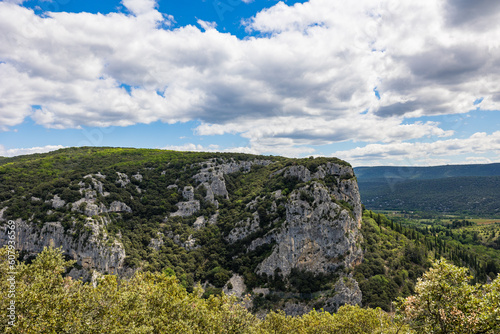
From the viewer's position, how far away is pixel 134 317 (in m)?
25.5

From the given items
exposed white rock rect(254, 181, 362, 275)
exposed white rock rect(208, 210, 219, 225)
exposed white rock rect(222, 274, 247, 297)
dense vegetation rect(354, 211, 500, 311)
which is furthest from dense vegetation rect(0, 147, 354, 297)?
dense vegetation rect(354, 211, 500, 311)

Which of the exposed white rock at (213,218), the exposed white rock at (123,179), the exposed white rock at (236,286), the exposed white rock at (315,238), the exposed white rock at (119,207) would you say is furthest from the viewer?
the exposed white rock at (213,218)

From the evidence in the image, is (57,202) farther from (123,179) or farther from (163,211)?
(163,211)

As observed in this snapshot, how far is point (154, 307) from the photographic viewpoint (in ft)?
95.6

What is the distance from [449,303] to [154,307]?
29299mm

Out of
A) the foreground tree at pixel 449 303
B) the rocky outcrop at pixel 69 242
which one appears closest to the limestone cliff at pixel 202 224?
the rocky outcrop at pixel 69 242

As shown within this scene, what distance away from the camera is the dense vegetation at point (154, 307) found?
15.8 meters

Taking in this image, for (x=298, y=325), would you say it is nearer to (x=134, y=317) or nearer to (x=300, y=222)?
(x=134, y=317)

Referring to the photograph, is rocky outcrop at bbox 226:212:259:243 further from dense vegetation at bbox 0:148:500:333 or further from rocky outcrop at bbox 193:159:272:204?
rocky outcrop at bbox 193:159:272:204

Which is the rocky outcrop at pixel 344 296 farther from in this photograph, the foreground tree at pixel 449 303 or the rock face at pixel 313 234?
the foreground tree at pixel 449 303

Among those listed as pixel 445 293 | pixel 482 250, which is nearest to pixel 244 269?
pixel 445 293

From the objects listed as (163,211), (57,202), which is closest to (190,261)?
(163,211)

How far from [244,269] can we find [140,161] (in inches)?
3565

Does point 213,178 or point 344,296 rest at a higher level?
point 213,178
